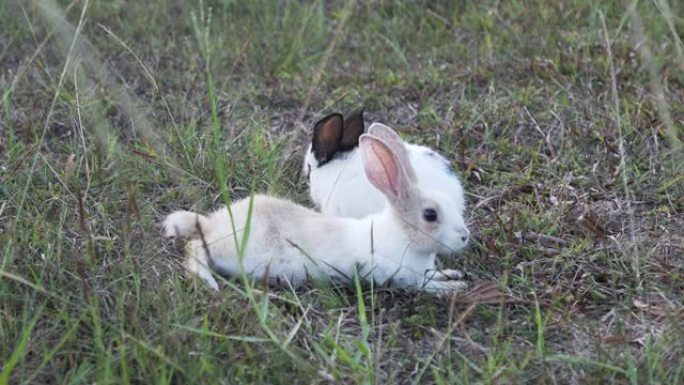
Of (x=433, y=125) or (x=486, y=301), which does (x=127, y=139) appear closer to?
(x=433, y=125)

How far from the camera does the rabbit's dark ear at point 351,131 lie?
406cm

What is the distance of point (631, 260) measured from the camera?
336cm

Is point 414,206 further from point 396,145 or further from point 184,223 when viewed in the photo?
point 184,223

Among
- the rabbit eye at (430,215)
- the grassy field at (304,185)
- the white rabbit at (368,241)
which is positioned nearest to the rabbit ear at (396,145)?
the white rabbit at (368,241)

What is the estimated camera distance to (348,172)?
3986mm

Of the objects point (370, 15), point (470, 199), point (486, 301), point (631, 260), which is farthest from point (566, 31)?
point (486, 301)

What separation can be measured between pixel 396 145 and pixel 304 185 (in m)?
0.83

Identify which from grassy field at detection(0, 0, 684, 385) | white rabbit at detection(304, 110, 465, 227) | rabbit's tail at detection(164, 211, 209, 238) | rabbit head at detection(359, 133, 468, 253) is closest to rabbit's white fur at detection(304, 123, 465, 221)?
white rabbit at detection(304, 110, 465, 227)

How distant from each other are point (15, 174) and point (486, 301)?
1.82m

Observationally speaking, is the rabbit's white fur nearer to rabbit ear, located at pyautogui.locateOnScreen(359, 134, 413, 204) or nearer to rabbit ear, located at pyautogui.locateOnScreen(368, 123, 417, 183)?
rabbit ear, located at pyautogui.locateOnScreen(368, 123, 417, 183)

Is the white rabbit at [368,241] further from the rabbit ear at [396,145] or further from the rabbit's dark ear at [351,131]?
the rabbit's dark ear at [351,131]

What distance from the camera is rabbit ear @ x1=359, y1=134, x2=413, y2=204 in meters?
3.32

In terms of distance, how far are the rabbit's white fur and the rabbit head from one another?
334 millimetres

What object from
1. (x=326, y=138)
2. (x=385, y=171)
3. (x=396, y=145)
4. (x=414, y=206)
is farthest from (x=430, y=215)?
(x=326, y=138)
